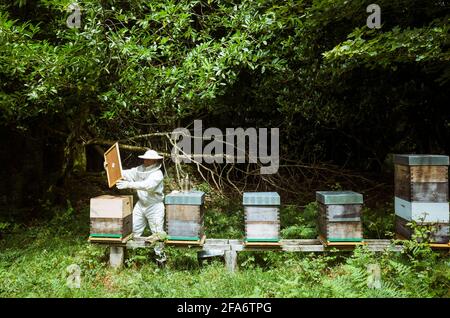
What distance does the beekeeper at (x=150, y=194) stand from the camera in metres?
5.20

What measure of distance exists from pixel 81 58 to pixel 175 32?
1.49 m

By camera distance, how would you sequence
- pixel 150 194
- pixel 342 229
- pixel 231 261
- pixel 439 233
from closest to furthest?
pixel 439 233 → pixel 342 229 → pixel 231 261 → pixel 150 194

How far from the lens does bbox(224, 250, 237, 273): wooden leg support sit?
4941 millimetres

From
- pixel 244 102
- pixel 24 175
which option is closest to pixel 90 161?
pixel 24 175

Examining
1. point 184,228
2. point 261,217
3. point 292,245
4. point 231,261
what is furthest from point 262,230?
point 184,228

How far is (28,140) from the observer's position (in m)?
8.98

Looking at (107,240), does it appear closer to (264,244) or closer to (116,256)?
(116,256)

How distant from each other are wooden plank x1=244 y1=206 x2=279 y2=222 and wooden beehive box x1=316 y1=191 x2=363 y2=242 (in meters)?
0.71

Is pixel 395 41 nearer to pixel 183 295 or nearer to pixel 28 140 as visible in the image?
pixel 183 295

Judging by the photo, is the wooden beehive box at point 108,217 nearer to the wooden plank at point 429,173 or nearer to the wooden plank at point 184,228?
the wooden plank at point 184,228

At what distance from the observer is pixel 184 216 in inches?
191

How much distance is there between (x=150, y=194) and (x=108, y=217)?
744 mm

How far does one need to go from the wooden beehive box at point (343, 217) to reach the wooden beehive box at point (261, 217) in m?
0.70

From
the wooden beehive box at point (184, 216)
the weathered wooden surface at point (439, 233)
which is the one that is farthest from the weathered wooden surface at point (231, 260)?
the weathered wooden surface at point (439, 233)
